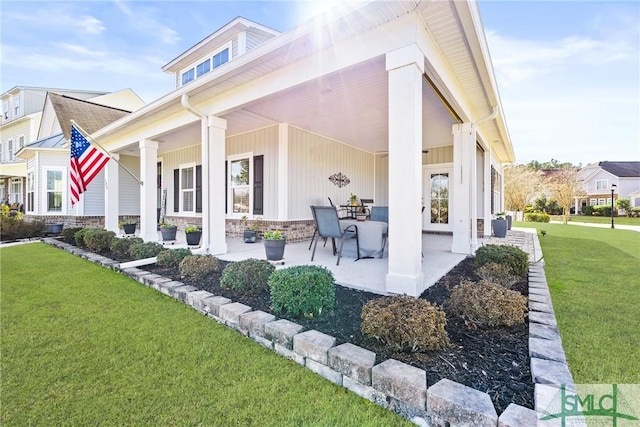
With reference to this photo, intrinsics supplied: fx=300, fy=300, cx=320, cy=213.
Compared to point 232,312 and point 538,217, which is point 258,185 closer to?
point 232,312

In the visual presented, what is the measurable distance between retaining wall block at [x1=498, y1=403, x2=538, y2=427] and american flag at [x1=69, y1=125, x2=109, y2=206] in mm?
7557

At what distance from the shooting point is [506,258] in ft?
12.3

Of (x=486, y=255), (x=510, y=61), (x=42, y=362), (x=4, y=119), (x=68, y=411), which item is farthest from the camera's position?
(x=4, y=119)

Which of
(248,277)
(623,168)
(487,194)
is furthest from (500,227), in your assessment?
(623,168)

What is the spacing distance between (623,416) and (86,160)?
27.2 feet

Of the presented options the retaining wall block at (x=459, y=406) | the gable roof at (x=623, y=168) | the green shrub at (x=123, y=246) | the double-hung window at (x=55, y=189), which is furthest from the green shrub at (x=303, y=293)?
the gable roof at (x=623, y=168)

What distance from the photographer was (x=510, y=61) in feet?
22.0

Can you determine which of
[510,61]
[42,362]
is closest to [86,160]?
[42,362]

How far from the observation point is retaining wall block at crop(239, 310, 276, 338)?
2359 mm

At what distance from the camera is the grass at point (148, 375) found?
1.53 meters

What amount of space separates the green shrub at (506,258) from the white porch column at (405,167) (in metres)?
1.33

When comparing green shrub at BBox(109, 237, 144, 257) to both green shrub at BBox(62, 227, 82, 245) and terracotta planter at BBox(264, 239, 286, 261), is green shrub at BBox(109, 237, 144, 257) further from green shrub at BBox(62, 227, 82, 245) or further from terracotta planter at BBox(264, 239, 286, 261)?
green shrub at BBox(62, 227, 82, 245)

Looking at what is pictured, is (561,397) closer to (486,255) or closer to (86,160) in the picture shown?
(486,255)

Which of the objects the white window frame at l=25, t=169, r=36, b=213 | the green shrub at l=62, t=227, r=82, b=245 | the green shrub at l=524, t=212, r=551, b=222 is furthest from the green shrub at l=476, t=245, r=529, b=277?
the green shrub at l=524, t=212, r=551, b=222
